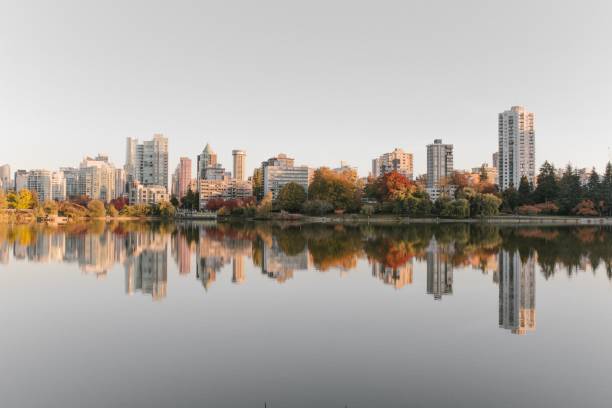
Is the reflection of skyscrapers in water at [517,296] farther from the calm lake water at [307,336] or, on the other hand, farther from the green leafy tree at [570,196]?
the green leafy tree at [570,196]

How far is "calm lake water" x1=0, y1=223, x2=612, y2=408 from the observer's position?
6.43 metres

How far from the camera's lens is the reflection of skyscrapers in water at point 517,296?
9.98 m

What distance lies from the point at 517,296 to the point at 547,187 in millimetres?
69583

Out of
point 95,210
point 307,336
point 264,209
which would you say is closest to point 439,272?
point 307,336

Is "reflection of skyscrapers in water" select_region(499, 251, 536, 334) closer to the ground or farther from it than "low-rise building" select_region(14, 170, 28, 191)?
closer to the ground

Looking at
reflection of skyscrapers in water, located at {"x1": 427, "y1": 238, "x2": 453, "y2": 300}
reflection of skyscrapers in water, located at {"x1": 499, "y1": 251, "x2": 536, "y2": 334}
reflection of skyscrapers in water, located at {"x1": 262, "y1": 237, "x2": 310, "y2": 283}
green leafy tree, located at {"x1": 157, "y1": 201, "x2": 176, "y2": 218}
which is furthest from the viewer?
green leafy tree, located at {"x1": 157, "y1": 201, "x2": 176, "y2": 218}

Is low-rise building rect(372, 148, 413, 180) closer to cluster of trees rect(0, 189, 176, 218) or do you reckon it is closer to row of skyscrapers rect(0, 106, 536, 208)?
row of skyscrapers rect(0, 106, 536, 208)

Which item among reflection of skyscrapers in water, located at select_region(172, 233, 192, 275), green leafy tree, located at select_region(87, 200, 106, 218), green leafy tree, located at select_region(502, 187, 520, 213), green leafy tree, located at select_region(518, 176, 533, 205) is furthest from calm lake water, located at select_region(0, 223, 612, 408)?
green leafy tree, located at select_region(87, 200, 106, 218)

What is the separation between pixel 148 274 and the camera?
55.2 feet

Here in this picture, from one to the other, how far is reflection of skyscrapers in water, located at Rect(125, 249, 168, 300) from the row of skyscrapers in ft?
284

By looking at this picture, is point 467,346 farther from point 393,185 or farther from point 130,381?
point 393,185

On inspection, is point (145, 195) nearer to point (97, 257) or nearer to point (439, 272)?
point (97, 257)

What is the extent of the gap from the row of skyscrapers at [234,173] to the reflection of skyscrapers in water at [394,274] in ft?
280

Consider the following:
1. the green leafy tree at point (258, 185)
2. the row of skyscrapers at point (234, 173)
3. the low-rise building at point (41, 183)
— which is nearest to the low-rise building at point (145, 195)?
the row of skyscrapers at point (234, 173)
